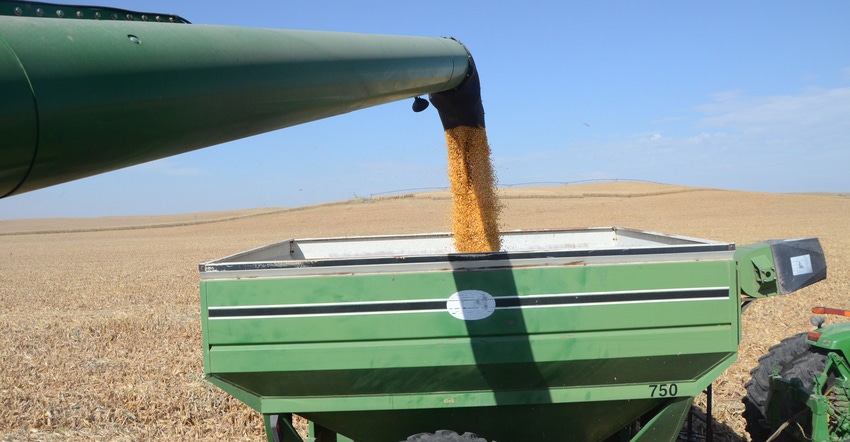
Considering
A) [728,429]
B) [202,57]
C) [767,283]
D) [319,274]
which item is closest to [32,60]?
[202,57]

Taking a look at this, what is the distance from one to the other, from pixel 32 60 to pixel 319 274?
6.47 ft

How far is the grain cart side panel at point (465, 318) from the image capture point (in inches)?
122

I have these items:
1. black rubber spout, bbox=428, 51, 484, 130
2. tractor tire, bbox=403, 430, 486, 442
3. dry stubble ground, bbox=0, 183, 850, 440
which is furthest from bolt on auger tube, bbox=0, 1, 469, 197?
dry stubble ground, bbox=0, 183, 850, 440

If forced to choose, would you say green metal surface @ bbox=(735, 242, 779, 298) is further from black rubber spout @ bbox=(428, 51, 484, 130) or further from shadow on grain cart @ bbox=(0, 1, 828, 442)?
black rubber spout @ bbox=(428, 51, 484, 130)

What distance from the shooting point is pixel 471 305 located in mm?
3094

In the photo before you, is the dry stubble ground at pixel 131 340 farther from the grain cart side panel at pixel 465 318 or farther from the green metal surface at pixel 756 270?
the grain cart side panel at pixel 465 318

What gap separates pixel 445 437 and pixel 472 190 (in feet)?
7.37

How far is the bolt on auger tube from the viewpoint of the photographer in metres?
1.23

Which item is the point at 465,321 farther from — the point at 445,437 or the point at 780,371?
the point at 780,371

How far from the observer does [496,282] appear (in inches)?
122

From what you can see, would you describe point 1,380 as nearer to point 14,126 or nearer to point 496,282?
point 496,282

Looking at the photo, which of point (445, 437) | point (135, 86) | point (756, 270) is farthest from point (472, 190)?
point (135, 86)

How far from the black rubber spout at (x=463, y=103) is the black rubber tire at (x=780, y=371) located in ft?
8.35

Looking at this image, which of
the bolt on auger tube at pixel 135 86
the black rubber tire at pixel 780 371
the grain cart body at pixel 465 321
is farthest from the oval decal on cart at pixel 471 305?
the black rubber tire at pixel 780 371
